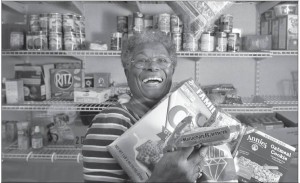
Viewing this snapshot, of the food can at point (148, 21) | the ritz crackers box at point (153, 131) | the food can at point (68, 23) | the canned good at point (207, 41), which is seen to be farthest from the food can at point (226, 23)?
the ritz crackers box at point (153, 131)

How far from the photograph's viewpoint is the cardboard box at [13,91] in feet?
8.27

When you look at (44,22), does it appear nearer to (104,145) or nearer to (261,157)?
(104,145)

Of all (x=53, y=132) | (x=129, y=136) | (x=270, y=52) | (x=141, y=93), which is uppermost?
(x=270, y=52)

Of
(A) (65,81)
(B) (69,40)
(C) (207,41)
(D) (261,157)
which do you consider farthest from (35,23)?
(D) (261,157)

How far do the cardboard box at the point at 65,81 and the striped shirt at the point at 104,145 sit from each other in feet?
5.37

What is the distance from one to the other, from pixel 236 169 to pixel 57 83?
1.98 metres

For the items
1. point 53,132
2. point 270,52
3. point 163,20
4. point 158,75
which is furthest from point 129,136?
point 53,132

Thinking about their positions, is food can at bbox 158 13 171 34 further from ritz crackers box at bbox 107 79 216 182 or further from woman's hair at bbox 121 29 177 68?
ritz crackers box at bbox 107 79 216 182

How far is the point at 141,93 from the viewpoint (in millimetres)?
1108

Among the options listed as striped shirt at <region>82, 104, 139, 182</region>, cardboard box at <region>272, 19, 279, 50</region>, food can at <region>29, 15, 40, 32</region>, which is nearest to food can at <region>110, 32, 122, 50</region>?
food can at <region>29, 15, 40, 32</region>

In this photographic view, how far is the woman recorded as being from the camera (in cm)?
103

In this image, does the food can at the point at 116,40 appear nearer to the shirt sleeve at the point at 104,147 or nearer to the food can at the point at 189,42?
the food can at the point at 189,42

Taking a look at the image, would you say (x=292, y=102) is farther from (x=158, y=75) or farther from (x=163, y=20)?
(x=158, y=75)

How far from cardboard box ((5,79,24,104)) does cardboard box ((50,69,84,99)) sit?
25 centimetres
